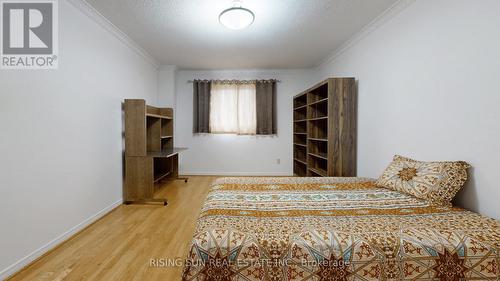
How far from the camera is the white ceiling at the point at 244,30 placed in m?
2.49

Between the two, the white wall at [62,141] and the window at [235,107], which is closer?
the white wall at [62,141]

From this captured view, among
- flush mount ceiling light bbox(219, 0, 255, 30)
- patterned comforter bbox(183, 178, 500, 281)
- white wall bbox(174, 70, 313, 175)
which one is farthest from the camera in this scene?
white wall bbox(174, 70, 313, 175)

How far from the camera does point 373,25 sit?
2.92 meters

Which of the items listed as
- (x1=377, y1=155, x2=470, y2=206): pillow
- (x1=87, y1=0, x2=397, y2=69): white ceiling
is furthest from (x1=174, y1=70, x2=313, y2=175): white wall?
(x1=377, y1=155, x2=470, y2=206): pillow

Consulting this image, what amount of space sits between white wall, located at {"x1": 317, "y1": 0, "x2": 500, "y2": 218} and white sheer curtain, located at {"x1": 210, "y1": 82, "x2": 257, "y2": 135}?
8.70ft

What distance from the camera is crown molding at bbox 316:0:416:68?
243 centimetres

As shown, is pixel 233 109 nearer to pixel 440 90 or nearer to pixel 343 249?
pixel 440 90

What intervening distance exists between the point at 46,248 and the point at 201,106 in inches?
144

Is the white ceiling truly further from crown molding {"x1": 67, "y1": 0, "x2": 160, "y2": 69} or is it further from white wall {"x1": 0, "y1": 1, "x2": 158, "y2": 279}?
white wall {"x1": 0, "y1": 1, "x2": 158, "y2": 279}

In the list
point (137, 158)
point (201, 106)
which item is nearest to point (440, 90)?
point (137, 158)

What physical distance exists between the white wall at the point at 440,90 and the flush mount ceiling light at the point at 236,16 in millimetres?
1669

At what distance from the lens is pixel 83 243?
2203 mm

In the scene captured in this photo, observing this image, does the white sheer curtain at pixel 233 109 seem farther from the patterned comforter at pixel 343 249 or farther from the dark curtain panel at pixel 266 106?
the patterned comforter at pixel 343 249

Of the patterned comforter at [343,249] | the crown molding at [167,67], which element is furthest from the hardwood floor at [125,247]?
the crown molding at [167,67]
